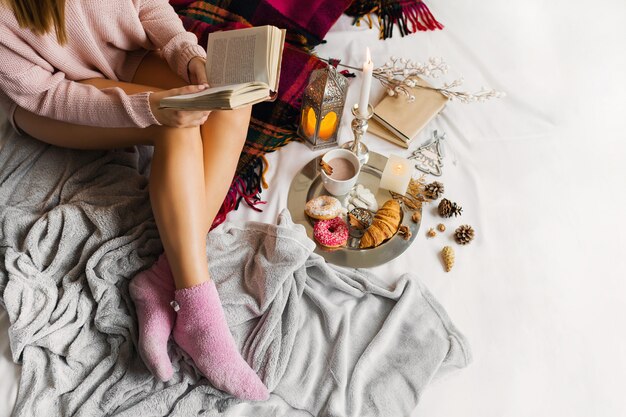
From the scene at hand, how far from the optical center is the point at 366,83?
3.00 feet

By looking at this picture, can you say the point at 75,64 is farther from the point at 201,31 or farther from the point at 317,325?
the point at 317,325

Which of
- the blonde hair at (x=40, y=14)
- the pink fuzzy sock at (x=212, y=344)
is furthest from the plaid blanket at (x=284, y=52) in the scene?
the blonde hair at (x=40, y=14)

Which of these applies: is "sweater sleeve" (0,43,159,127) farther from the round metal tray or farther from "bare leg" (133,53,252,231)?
the round metal tray

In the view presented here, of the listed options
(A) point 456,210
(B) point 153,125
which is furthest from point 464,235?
(B) point 153,125

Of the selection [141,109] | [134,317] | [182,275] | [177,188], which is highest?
[141,109]

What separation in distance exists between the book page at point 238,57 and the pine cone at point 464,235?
51 cm

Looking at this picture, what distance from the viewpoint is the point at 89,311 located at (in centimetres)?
85

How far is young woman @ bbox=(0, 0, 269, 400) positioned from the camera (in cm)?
80

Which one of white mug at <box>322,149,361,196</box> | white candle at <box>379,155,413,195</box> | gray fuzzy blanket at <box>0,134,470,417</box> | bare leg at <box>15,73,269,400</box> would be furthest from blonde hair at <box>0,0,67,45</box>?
white candle at <box>379,155,413,195</box>

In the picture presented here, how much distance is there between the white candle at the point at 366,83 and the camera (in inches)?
35.0

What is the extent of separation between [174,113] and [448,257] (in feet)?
1.91

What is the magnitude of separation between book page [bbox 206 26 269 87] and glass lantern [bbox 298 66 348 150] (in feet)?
0.78

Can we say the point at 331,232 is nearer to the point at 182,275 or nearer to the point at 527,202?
the point at 182,275

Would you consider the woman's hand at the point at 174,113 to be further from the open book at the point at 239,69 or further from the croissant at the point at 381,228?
the croissant at the point at 381,228
